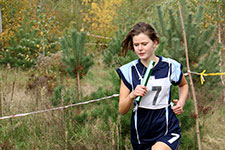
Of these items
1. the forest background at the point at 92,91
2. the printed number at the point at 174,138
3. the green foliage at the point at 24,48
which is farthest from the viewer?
the green foliage at the point at 24,48

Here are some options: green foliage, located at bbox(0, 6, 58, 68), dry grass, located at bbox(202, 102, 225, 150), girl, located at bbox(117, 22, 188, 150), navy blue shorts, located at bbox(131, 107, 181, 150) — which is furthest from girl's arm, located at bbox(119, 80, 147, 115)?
green foliage, located at bbox(0, 6, 58, 68)

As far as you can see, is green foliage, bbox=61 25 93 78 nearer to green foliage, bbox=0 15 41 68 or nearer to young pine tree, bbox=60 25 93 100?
young pine tree, bbox=60 25 93 100

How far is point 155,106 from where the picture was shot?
199 centimetres

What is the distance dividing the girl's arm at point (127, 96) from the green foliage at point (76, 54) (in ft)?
7.42

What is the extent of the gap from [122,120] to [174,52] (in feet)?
8.07

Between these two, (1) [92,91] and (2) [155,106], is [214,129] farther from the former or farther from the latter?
(2) [155,106]

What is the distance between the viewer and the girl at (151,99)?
1962 mm

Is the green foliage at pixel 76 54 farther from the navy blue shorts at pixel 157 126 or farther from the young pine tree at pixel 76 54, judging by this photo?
the navy blue shorts at pixel 157 126

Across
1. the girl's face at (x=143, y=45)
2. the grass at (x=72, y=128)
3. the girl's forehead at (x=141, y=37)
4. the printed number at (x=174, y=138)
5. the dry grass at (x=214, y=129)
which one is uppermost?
the girl's forehead at (x=141, y=37)

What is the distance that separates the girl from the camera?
1962 millimetres

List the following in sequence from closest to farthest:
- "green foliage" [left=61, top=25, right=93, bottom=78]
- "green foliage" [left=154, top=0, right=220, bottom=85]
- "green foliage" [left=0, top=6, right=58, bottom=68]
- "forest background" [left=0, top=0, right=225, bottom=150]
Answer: "forest background" [left=0, top=0, right=225, bottom=150] → "green foliage" [left=61, top=25, right=93, bottom=78] → "green foliage" [left=154, top=0, right=220, bottom=85] → "green foliage" [left=0, top=6, right=58, bottom=68]

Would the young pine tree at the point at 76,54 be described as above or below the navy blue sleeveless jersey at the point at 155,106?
above

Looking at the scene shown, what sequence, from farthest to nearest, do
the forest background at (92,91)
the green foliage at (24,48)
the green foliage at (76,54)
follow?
the green foliage at (24,48), the green foliage at (76,54), the forest background at (92,91)

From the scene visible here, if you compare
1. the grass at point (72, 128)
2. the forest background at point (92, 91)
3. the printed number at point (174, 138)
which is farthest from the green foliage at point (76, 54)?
the printed number at point (174, 138)
